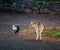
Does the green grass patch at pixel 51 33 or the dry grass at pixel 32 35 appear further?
the green grass patch at pixel 51 33

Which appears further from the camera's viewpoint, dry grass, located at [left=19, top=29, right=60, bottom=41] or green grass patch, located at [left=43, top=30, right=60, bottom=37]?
green grass patch, located at [left=43, top=30, right=60, bottom=37]

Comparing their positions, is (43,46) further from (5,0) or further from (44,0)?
(5,0)

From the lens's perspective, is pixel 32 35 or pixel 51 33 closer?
pixel 32 35

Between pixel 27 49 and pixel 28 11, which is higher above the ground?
pixel 27 49

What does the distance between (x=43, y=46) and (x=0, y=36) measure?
2.49m

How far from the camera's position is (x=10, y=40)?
1103 centimetres

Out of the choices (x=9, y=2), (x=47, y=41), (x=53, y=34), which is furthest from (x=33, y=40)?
(x=9, y=2)

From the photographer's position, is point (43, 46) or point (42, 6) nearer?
point (43, 46)

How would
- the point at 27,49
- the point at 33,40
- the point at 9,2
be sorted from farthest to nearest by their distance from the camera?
the point at 9,2 → the point at 33,40 → the point at 27,49

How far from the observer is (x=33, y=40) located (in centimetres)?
1101

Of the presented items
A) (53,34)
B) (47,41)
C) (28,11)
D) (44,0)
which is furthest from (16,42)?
(44,0)

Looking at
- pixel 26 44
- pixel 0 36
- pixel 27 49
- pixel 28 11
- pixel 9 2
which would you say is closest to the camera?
pixel 27 49

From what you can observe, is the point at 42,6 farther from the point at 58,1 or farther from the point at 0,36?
the point at 0,36

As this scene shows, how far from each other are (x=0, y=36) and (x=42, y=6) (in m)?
9.54
